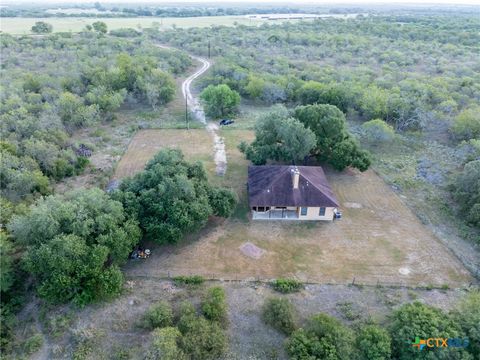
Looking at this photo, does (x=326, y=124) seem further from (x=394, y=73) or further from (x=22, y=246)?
(x=394, y=73)

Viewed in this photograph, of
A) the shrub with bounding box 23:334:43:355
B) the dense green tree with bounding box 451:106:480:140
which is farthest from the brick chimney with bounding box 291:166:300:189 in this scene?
the dense green tree with bounding box 451:106:480:140

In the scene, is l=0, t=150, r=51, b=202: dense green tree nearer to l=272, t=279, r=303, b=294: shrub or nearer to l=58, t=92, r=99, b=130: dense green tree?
l=58, t=92, r=99, b=130: dense green tree

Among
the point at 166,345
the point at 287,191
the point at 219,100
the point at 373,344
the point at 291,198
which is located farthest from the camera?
the point at 219,100

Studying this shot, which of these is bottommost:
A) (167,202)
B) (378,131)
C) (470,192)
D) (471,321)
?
(470,192)

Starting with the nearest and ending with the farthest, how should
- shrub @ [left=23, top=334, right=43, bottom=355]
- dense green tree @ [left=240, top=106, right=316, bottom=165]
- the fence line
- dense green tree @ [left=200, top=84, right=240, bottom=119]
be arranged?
1. shrub @ [left=23, top=334, right=43, bottom=355]
2. the fence line
3. dense green tree @ [left=240, top=106, right=316, bottom=165]
4. dense green tree @ [left=200, top=84, right=240, bottom=119]

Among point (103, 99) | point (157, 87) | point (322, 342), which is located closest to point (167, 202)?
point (322, 342)

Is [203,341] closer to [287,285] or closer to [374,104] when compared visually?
[287,285]
